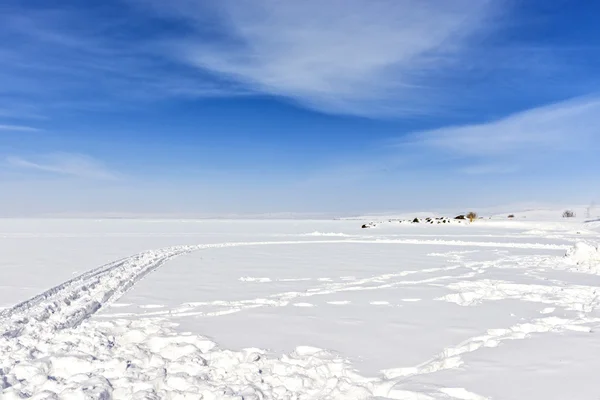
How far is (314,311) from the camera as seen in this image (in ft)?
24.2

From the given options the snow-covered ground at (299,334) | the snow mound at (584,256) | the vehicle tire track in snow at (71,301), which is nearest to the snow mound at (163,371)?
the snow-covered ground at (299,334)

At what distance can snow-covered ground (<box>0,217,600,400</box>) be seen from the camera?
14.0 ft

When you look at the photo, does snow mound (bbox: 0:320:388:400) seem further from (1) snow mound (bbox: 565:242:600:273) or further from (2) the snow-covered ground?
(1) snow mound (bbox: 565:242:600:273)

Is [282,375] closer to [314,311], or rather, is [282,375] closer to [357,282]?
[314,311]

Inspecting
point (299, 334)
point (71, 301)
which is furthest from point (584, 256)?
point (71, 301)

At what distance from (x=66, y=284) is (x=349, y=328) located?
6574mm

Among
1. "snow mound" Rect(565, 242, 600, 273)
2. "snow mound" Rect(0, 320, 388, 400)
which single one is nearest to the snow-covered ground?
"snow mound" Rect(0, 320, 388, 400)

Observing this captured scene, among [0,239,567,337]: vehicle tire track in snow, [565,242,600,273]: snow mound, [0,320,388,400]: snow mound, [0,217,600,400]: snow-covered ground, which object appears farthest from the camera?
[565,242,600,273]: snow mound

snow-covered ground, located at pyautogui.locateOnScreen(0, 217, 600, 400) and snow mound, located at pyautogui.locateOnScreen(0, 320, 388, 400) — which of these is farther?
snow-covered ground, located at pyautogui.locateOnScreen(0, 217, 600, 400)

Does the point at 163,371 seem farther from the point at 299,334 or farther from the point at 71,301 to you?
the point at 71,301

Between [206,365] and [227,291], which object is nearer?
[206,365]

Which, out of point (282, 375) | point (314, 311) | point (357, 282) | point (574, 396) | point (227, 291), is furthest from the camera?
point (357, 282)

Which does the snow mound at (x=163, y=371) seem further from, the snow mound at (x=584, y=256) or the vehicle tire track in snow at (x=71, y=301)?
the snow mound at (x=584, y=256)

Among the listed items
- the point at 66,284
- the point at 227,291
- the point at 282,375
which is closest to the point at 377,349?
the point at 282,375
